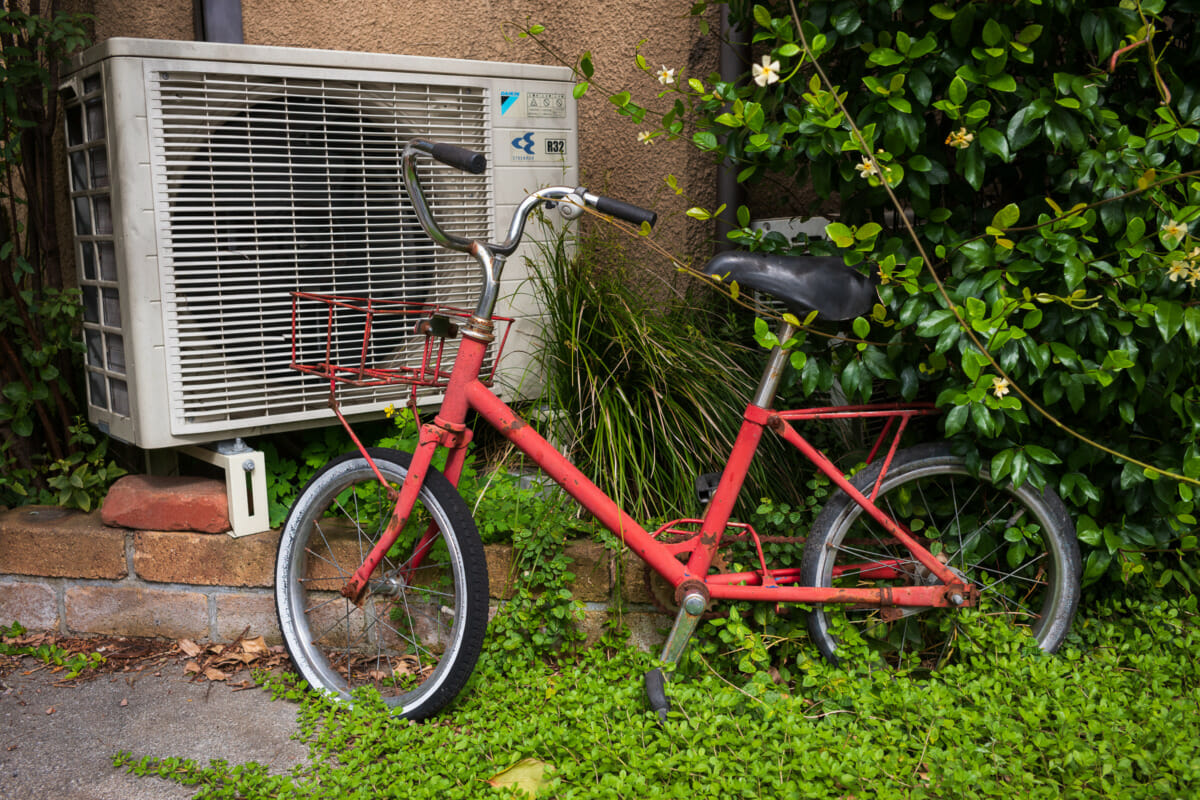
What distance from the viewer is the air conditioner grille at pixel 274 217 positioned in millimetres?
2246

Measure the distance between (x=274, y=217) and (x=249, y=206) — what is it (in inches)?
2.6

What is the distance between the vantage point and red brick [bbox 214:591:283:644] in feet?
8.39

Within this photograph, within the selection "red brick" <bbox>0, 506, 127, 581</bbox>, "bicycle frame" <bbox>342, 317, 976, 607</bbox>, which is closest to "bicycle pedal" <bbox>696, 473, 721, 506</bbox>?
"bicycle frame" <bbox>342, 317, 976, 607</bbox>

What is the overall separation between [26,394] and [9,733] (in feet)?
3.29

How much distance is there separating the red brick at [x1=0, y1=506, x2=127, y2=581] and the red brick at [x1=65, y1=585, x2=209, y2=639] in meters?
0.06

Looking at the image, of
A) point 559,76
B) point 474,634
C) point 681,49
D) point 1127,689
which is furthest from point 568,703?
point 681,49

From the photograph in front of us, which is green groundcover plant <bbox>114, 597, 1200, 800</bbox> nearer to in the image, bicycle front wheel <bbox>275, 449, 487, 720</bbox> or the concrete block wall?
bicycle front wheel <bbox>275, 449, 487, 720</bbox>

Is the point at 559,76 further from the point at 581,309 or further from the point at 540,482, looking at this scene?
the point at 540,482

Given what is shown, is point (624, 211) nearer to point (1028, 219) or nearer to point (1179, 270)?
point (1028, 219)

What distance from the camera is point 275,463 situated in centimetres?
266

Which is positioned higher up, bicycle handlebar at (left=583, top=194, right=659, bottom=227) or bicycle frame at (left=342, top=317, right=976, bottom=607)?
bicycle handlebar at (left=583, top=194, right=659, bottom=227)

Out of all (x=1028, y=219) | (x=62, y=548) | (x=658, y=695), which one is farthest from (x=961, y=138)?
(x=62, y=548)

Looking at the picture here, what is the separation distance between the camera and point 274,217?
7.70 feet

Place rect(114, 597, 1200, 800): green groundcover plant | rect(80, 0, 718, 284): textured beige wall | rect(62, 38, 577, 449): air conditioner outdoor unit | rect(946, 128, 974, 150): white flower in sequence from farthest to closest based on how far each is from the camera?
1. rect(80, 0, 718, 284): textured beige wall
2. rect(62, 38, 577, 449): air conditioner outdoor unit
3. rect(946, 128, 974, 150): white flower
4. rect(114, 597, 1200, 800): green groundcover plant
